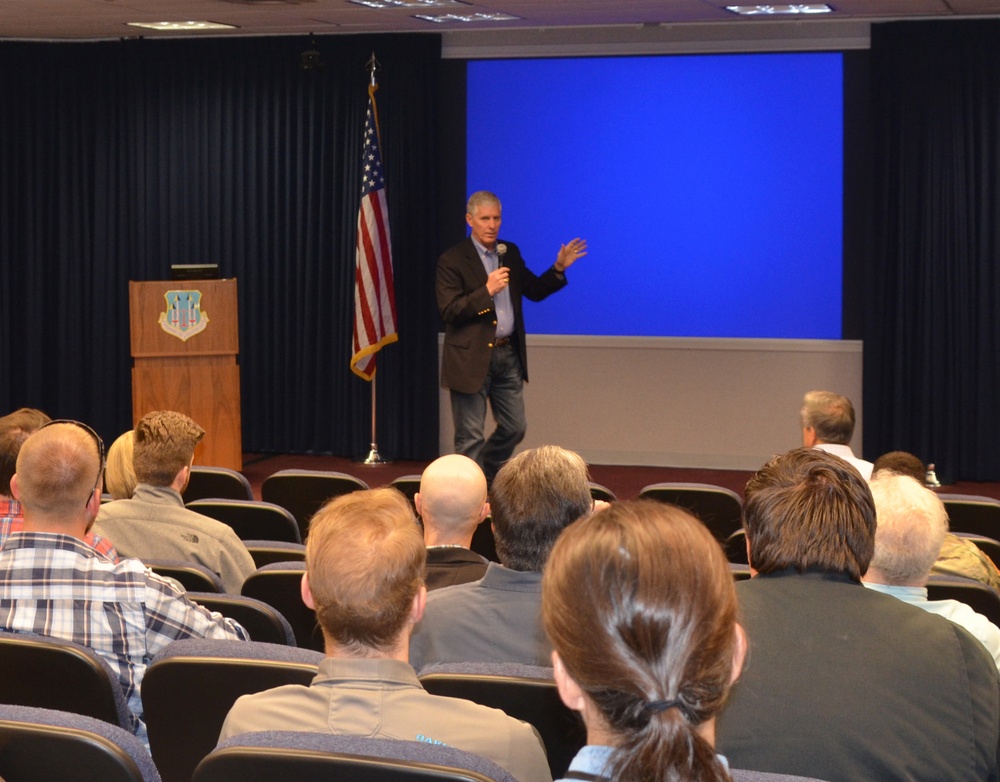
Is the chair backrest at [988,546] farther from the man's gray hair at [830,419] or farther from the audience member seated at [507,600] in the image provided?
the audience member seated at [507,600]

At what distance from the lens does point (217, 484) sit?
15.9ft

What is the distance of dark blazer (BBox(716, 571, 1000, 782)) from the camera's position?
193cm

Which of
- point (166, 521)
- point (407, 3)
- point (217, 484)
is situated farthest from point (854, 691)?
point (407, 3)

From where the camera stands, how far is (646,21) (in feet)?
26.6

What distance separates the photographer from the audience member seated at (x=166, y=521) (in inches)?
137

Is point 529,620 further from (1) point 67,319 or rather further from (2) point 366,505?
(1) point 67,319

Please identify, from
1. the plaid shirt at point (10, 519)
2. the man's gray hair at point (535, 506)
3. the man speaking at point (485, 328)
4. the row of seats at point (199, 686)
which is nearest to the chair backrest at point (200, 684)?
the row of seats at point (199, 686)

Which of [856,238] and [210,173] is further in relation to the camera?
[210,173]

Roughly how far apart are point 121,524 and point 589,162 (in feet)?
18.6

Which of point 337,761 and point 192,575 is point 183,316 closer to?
point 192,575

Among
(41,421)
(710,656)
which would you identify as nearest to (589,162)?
(41,421)

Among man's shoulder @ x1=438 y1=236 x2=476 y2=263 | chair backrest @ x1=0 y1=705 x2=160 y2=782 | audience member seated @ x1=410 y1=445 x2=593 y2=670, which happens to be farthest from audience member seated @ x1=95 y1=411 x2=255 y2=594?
man's shoulder @ x1=438 y1=236 x2=476 y2=263

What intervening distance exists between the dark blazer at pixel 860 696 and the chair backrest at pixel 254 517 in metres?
2.32

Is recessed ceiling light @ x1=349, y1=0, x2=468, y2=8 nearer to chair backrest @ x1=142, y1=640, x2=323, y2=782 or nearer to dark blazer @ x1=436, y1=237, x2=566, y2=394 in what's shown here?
dark blazer @ x1=436, y1=237, x2=566, y2=394
